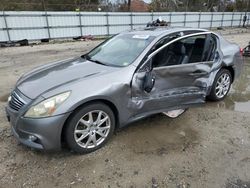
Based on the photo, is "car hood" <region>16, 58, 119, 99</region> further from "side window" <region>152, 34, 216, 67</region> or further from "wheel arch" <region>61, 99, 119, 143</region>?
"side window" <region>152, 34, 216, 67</region>

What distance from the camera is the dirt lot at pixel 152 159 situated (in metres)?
2.58

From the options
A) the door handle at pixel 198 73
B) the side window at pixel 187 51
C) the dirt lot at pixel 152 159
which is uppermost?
the side window at pixel 187 51

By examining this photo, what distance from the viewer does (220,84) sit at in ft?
15.2

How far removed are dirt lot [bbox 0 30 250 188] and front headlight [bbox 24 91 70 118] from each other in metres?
0.66

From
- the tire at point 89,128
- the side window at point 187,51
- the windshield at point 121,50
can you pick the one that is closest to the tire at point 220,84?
the side window at point 187,51

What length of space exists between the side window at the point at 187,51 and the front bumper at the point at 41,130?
1595mm

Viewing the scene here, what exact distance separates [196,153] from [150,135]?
2.33 feet

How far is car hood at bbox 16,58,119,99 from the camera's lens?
9.49 feet

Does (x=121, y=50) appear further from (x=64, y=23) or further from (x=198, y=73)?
(x=64, y=23)

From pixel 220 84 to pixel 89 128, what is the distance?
295 centimetres

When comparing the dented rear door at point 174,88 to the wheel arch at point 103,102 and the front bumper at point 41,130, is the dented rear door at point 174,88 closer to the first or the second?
the wheel arch at point 103,102

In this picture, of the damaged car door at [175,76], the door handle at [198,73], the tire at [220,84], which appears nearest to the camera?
the damaged car door at [175,76]

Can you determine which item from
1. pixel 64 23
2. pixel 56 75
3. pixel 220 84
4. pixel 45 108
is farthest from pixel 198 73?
pixel 64 23

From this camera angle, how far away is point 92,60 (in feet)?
12.2
